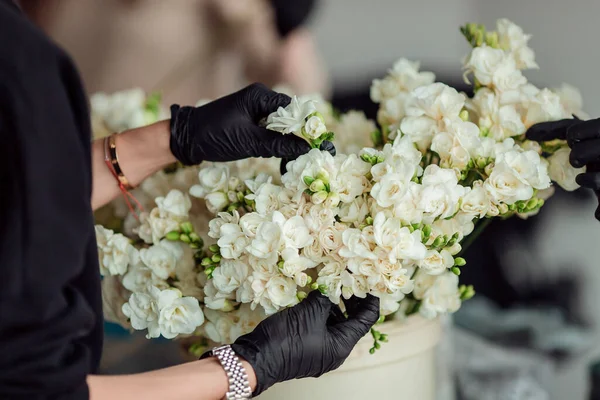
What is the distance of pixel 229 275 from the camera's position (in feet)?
2.58

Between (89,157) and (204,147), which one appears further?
(204,147)

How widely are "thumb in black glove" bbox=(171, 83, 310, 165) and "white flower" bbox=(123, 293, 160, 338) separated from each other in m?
0.20

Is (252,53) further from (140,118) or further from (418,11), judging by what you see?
(418,11)

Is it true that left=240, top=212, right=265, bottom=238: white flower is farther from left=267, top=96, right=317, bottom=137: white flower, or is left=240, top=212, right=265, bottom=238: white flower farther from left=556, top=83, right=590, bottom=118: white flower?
left=556, top=83, right=590, bottom=118: white flower

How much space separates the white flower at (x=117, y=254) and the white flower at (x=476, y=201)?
424 mm

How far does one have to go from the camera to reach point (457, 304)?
89 cm

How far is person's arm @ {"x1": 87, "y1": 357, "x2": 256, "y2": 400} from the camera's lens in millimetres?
669

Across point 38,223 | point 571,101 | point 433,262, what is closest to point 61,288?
point 38,223

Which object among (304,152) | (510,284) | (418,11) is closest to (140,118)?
(304,152)

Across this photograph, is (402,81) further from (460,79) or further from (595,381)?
(460,79)

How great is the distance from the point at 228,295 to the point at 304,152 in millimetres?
202

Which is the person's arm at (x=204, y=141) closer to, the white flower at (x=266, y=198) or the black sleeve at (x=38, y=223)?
the white flower at (x=266, y=198)

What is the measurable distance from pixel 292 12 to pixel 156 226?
2.80 feet

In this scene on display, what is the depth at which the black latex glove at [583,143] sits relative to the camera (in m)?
0.79
